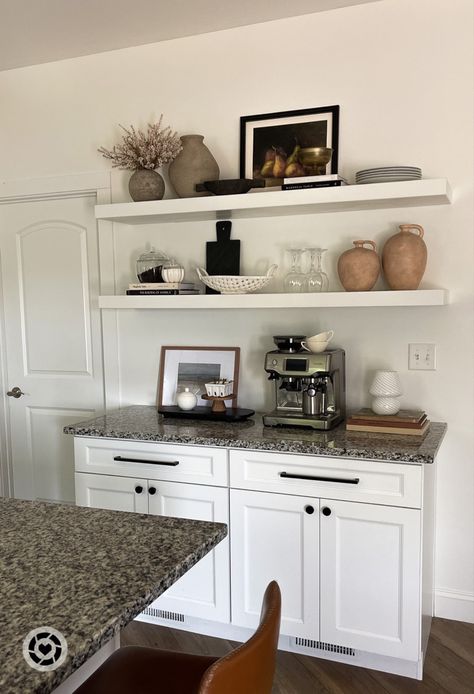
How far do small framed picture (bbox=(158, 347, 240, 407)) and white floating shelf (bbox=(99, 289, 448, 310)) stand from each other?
0.25 meters

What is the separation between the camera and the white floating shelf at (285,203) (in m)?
2.48

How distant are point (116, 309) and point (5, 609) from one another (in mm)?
2337

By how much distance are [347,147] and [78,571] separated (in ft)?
7.28

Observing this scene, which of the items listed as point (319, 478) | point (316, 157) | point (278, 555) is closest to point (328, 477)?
point (319, 478)

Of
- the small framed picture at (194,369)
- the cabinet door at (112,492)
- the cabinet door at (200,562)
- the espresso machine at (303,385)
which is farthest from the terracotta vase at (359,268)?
the cabinet door at (112,492)

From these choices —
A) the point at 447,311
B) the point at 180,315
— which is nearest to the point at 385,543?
the point at 447,311

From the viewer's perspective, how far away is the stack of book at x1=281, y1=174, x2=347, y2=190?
259cm

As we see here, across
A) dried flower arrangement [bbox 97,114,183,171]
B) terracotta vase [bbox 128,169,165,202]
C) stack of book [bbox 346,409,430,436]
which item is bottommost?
stack of book [bbox 346,409,430,436]

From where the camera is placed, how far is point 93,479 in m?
2.78

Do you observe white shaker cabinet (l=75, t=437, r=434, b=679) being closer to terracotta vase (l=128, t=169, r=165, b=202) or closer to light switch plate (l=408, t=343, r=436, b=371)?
light switch plate (l=408, t=343, r=436, b=371)

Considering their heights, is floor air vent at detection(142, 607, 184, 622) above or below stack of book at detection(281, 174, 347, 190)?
below

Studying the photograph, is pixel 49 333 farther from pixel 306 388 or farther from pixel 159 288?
pixel 306 388

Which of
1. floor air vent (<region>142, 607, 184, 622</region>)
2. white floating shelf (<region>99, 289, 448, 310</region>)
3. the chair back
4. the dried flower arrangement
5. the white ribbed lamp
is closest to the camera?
the chair back

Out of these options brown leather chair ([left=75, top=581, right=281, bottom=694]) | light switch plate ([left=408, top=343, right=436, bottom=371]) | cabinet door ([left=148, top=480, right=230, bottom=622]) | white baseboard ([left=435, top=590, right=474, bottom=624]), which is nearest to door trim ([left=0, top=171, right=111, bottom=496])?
cabinet door ([left=148, top=480, right=230, bottom=622])
